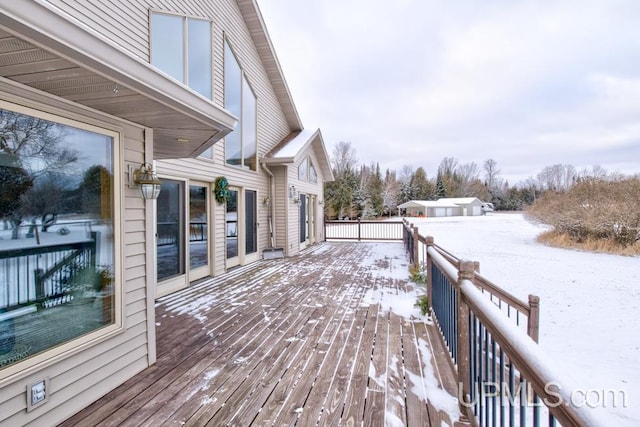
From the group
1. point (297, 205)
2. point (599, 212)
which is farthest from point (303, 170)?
point (599, 212)

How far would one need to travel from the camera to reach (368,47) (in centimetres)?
1143

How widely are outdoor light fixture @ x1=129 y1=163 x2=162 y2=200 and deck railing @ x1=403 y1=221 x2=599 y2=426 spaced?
2535 millimetres

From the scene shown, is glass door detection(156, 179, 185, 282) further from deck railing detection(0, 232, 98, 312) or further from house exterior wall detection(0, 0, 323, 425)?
deck railing detection(0, 232, 98, 312)

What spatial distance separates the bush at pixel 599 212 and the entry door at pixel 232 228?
13.1 m

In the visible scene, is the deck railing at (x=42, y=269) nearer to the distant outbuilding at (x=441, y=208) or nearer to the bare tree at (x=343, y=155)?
the bare tree at (x=343, y=155)

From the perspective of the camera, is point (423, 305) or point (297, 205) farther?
point (297, 205)

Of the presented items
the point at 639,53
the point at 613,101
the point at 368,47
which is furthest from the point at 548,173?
the point at 368,47

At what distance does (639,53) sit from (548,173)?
5528cm

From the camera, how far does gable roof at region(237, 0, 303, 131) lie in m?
7.43

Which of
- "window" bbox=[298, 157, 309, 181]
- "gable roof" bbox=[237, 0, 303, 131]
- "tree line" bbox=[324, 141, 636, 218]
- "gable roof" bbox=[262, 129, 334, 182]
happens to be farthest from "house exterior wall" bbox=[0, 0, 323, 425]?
"tree line" bbox=[324, 141, 636, 218]

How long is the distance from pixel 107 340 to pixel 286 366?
141 cm

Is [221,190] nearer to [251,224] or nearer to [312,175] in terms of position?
[251,224]

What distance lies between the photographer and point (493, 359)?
1.52 metres

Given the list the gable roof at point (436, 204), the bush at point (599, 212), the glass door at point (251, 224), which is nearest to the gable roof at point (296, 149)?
the glass door at point (251, 224)
